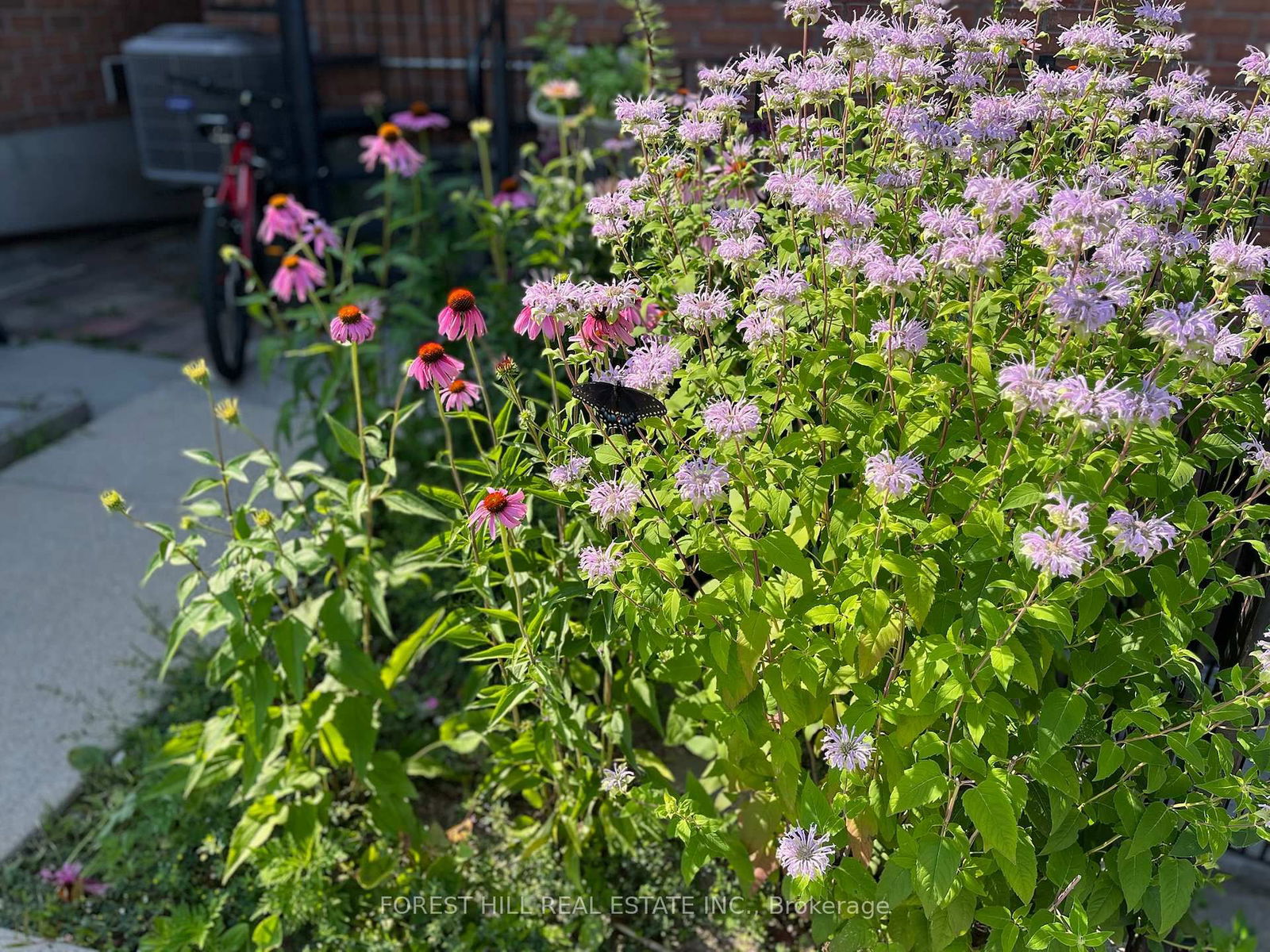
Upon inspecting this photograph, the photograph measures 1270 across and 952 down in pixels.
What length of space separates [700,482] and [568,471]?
0.24m

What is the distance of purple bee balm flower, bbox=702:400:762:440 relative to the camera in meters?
1.43

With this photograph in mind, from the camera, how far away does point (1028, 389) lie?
132 cm

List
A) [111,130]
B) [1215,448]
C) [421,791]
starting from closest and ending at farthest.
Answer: [1215,448] < [421,791] < [111,130]

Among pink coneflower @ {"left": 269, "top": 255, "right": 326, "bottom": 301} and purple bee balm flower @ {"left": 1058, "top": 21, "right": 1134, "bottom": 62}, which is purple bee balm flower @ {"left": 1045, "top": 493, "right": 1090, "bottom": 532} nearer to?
purple bee balm flower @ {"left": 1058, "top": 21, "right": 1134, "bottom": 62}

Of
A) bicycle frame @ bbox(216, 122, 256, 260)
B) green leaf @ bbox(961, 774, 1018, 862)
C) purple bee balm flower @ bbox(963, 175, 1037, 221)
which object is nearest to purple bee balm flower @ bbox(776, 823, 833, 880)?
green leaf @ bbox(961, 774, 1018, 862)

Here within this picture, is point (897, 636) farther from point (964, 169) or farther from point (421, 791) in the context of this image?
point (421, 791)

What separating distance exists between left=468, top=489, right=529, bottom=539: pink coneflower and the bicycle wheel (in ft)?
10.2

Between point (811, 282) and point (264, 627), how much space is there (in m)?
1.19

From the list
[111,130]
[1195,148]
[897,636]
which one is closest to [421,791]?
[897,636]

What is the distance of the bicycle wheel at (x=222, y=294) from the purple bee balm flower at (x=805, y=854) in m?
3.53

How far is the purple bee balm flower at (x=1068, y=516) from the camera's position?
1.28m

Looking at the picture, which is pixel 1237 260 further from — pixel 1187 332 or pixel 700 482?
pixel 700 482

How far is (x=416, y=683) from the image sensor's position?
2820mm

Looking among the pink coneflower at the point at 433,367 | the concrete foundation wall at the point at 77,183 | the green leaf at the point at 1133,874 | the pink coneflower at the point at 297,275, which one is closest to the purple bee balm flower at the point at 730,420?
the pink coneflower at the point at 433,367
